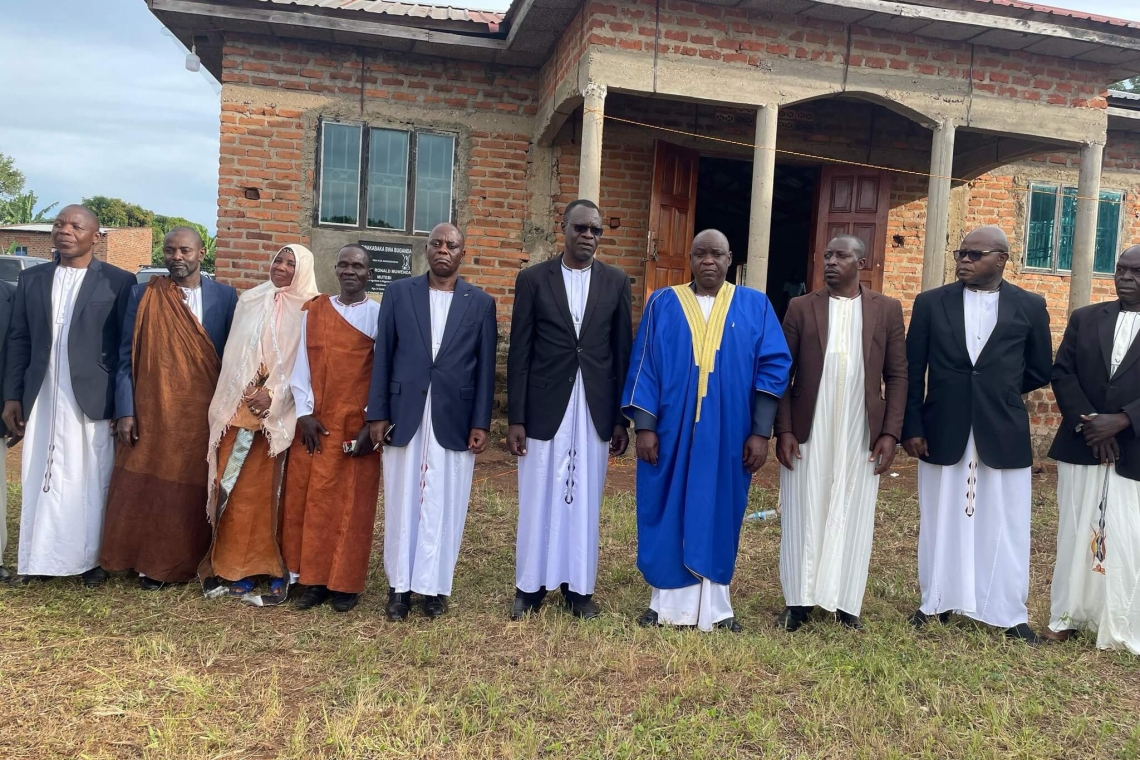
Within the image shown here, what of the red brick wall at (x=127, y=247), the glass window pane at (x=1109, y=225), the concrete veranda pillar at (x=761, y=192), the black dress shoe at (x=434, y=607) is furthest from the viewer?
the red brick wall at (x=127, y=247)

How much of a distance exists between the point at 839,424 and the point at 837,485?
0.95 feet

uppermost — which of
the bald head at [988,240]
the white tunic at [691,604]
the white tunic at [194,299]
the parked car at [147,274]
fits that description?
the bald head at [988,240]

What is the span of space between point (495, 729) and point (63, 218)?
3389 millimetres

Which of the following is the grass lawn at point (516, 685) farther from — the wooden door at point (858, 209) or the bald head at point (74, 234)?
the wooden door at point (858, 209)

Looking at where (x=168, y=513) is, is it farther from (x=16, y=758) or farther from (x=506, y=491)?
(x=506, y=491)

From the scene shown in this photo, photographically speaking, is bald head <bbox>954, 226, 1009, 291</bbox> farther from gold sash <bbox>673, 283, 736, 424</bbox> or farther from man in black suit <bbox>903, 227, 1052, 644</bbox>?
gold sash <bbox>673, 283, 736, 424</bbox>

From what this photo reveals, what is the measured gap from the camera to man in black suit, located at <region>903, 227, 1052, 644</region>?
4.11 meters

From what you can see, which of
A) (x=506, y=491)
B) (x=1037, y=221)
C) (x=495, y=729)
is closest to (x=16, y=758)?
(x=495, y=729)

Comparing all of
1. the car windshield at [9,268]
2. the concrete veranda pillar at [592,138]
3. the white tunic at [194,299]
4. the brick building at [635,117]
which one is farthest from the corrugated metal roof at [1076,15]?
the car windshield at [9,268]

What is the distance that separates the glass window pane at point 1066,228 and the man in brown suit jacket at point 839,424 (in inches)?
321

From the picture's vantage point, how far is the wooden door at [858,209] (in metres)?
9.87

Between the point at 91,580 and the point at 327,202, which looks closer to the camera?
the point at 91,580

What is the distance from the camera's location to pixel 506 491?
7.15 meters

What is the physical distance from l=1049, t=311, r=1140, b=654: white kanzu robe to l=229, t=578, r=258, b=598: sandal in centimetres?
401
